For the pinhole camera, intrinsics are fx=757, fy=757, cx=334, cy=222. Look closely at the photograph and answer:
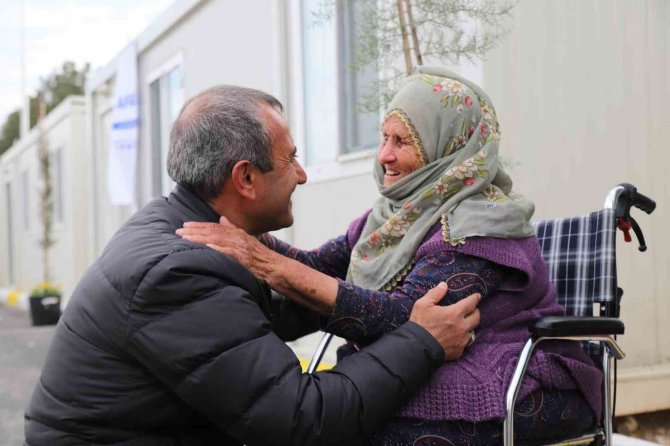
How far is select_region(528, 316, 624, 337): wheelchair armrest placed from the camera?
188 cm

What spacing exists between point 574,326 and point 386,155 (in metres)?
0.75

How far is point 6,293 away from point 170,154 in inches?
765

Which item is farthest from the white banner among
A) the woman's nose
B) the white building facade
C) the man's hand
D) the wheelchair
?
the man's hand

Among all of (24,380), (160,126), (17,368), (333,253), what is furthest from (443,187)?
(160,126)

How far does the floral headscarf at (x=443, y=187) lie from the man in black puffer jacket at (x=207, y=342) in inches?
8.9

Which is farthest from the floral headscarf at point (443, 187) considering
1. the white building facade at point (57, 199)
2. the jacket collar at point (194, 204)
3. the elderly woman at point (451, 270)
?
the white building facade at point (57, 199)

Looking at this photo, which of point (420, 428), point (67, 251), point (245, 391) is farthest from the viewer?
point (67, 251)

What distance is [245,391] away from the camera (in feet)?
5.34

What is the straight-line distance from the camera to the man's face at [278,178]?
195cm

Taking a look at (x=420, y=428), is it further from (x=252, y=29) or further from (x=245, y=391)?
(x=252, y=29)

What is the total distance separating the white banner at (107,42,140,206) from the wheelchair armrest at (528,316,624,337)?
30.2ft

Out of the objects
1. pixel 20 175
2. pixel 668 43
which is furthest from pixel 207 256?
pixel 20 175

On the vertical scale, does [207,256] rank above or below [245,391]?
above

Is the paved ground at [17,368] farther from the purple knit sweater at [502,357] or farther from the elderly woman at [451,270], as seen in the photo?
the purple knit sweater at [502,357]
